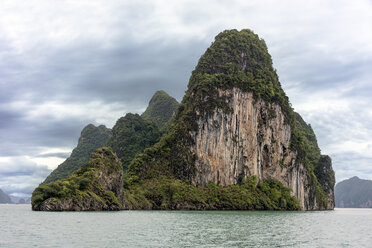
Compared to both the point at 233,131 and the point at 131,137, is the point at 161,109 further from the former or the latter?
the point at 233,131

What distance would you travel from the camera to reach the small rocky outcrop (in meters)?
54.9

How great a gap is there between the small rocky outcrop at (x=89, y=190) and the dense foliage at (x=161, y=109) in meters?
81.7

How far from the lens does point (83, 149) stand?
14925cm

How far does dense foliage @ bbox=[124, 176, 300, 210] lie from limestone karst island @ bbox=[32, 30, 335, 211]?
21 cm

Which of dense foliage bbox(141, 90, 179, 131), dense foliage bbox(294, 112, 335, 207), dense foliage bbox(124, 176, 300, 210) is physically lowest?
dense foliage bbox(124, 176, 300, 210)

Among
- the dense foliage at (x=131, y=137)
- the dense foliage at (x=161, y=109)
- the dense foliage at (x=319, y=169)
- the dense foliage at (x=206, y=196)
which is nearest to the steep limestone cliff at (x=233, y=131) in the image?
the dense foliage at (x=319, y=169)

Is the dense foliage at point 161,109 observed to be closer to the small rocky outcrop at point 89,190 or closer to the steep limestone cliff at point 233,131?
the steep limestone cliff at point 233,131

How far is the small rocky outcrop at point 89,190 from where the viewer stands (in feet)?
180

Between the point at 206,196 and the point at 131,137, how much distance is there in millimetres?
38037

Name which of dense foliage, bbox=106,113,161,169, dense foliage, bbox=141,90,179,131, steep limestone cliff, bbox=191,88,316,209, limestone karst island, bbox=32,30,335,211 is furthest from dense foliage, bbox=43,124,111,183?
steep limestone cliff, bbox=191,88,316,209

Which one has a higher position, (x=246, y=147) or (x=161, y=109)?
(x=161, y=109)

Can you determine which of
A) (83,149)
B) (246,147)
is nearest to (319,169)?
(246,147)

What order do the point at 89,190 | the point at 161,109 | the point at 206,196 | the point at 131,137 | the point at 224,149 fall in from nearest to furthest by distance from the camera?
the point at 89,190, the point at 206,196, the point at 224,149, the point at 131,137, the point at 161,109

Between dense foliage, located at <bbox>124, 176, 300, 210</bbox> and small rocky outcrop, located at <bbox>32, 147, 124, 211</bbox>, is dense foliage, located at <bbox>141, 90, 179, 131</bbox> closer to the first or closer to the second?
dense foliage, located at <bbox>124, 176, 300, 210</bbox>
